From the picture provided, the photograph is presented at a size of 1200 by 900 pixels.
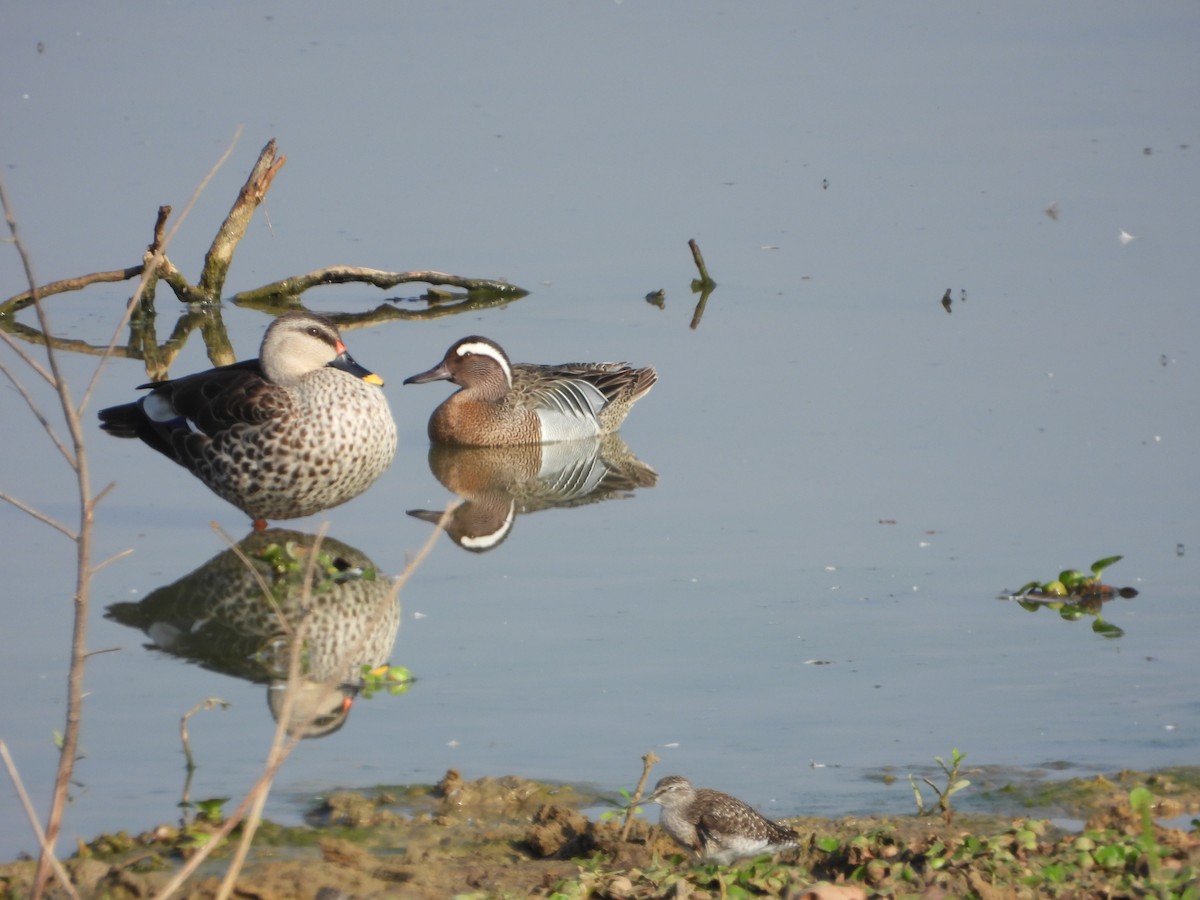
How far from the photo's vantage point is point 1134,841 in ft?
15.8

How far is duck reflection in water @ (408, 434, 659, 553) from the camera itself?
8.98 m

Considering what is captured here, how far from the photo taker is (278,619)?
6.85m

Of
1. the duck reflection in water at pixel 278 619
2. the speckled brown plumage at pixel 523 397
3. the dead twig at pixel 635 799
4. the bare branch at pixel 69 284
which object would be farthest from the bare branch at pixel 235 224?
the dead twig at pixel 635 799

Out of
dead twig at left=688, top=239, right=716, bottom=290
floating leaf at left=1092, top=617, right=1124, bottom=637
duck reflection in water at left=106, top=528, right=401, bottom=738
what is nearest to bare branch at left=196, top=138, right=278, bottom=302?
dead twig at left=688, top=239, right=716, bottom=290

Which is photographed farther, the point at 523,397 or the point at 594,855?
the point at 523,397

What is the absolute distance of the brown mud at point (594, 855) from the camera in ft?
15.2

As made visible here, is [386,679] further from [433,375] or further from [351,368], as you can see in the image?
[433,375]

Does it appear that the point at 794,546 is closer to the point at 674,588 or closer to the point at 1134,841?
the point at 674,588

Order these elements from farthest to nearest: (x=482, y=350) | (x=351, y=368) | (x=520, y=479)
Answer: (x=482, y=350)
(x=520, y=479)
(x=351, y=368)

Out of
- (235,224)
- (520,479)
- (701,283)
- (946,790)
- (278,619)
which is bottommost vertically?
(946,790)

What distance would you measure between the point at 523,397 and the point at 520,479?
108 cm

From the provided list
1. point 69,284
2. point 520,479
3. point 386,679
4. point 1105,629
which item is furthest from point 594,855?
point 69,284

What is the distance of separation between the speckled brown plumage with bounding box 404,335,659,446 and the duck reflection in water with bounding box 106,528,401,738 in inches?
102

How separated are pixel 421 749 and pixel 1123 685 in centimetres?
251
